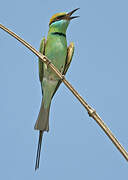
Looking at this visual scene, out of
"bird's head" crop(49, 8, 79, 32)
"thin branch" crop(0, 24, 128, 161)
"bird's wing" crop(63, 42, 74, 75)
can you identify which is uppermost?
"bird's head" crop(49, 8, 79, 32)

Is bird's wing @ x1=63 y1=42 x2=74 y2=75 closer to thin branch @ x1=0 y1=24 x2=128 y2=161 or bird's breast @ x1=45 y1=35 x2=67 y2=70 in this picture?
bird's breast @ x1=45 y1=35 x2=67 y2=70

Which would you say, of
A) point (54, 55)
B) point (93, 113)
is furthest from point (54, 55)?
point (93, 113)

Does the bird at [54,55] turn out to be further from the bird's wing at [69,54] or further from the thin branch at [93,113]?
the thin branch at [93,113]

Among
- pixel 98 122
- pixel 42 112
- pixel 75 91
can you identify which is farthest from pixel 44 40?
pixel 98 122

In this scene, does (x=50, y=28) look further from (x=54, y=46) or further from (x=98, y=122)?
(x=98, y=122)

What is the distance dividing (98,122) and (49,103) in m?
1.69

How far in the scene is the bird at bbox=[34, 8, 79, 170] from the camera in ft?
8.64

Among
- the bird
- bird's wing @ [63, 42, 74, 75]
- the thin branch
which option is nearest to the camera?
the thin branch

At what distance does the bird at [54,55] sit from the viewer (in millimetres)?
2635

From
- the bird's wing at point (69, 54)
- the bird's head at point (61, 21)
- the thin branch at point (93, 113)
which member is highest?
the bird's head at point (61, 21)

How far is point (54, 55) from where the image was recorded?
2.66 meters

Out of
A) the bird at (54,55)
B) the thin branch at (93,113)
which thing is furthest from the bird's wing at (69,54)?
Answer: the thin branch at (93,113)

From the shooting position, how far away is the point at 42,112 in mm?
2588

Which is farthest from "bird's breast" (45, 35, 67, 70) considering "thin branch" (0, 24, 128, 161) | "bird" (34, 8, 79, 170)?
"thin branch" (0, 24, 128, 161)
